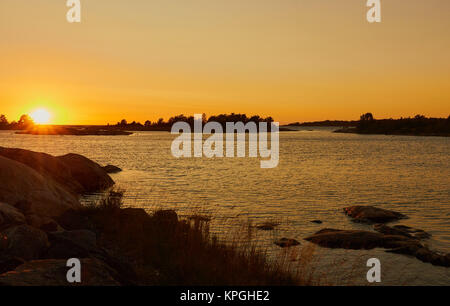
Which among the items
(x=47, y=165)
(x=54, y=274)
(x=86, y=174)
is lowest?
(x=86, y=174)

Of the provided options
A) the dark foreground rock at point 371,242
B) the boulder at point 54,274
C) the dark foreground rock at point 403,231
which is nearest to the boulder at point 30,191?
the boulder at point 54,274

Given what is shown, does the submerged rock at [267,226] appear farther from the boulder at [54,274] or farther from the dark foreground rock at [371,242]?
the boulder at [54,274]

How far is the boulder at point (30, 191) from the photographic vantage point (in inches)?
512

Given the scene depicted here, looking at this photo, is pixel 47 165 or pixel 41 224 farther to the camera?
pixel 47 165

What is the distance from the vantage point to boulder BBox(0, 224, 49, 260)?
8258mm

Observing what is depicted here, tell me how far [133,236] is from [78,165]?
1934 cm

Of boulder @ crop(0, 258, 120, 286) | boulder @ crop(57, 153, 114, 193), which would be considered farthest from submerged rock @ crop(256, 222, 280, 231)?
boulder @ crop(57, 153, 114, 193)

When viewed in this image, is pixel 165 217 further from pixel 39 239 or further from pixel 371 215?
pixel 371 215

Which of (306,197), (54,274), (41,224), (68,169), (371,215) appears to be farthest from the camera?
(68,169)

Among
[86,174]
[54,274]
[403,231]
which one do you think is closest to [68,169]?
[86,174]

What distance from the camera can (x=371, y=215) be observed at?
1970 centimetres

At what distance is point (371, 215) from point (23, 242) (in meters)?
16.4
